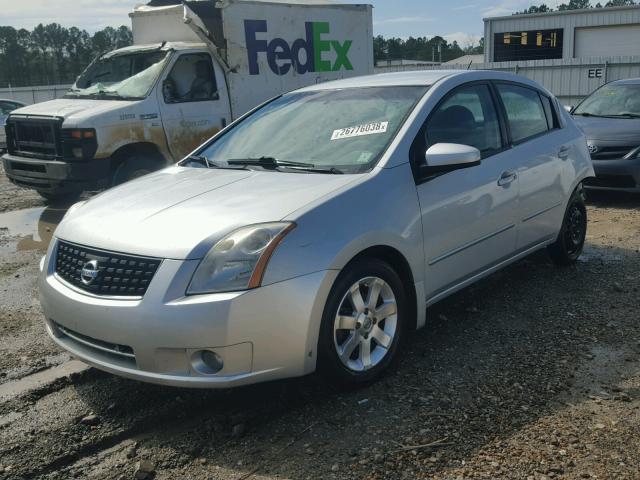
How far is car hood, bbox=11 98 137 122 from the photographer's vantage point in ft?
27.4

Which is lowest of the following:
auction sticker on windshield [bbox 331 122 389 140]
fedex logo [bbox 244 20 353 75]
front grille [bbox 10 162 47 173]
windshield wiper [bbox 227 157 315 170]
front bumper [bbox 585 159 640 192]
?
front bumper [bbox 585 159 640 192]

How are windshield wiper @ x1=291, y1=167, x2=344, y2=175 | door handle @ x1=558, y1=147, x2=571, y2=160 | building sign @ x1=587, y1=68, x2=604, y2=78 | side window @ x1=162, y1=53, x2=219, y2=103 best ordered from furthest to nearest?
1. building sign @ x1=587, y1=68, x2=604, y2=78
2. side window @ x1=162, y1=53, x2=219, y2=103
3. door handle @ x1=558, y1=147, x2=571, y2=160
4. windshield wiper @ x1=291, y1=167, x2=344, y2=175

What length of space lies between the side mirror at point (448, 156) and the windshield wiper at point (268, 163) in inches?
27.7

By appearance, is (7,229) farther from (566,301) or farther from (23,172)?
(566,301)

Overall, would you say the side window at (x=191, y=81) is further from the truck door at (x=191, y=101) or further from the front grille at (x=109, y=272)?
the front grille at (x=109, y=272)

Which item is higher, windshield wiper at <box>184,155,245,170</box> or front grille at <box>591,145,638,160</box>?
windshield wiper at <box>184,155,245,170</box>

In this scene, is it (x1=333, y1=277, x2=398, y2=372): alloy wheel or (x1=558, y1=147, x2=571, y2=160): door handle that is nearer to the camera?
(x1=333, y1=277, x2=398, y2=372): alloy wheel

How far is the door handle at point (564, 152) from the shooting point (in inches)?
212

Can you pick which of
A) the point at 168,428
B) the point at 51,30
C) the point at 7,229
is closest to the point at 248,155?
the point at 168,428

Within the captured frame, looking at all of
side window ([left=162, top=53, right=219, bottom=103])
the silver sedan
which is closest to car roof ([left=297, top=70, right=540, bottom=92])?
the silver sedan

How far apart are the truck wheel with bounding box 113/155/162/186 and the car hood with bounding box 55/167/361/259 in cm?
460

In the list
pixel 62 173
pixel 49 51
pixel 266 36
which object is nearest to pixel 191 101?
pixel 266 36

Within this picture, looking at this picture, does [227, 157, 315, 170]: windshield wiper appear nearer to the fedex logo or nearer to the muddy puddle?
the muddy puddle

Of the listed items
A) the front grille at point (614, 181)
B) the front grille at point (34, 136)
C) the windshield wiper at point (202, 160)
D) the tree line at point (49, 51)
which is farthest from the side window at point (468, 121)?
the tree line at point (49, 51)
